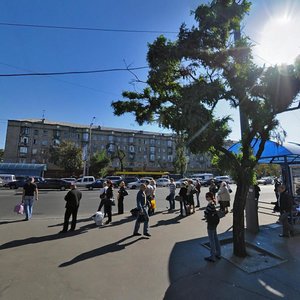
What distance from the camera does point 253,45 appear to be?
6.04 meters

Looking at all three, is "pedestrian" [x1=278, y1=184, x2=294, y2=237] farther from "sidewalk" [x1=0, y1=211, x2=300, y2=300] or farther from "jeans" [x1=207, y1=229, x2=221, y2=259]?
"jeans" [x1=207, y1=229, x2=221, y2=259]

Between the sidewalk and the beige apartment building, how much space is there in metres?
44.9

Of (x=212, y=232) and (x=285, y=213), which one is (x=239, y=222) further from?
(x=285, y=213)

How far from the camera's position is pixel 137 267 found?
16.3 feet

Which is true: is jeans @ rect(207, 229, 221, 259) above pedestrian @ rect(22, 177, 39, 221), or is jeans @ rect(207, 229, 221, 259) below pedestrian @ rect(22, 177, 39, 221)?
below

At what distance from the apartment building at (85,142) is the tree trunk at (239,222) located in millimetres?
45926

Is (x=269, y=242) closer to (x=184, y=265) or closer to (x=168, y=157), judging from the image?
(x=184, y=265)

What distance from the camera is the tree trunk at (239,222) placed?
5.53m

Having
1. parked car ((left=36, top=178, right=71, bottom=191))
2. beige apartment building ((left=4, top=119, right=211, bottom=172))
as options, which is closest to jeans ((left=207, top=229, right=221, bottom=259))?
parked car ((left=36, top=178, right=71, bottom=191))

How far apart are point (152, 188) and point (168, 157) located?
66590 millimetres

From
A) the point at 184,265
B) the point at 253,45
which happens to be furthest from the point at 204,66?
the point at 184,265

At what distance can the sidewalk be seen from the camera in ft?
12.9

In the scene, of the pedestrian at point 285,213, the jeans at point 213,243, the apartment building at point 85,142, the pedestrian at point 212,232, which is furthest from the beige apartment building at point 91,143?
the jeans at point 213,243

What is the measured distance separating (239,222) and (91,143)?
215 ft
